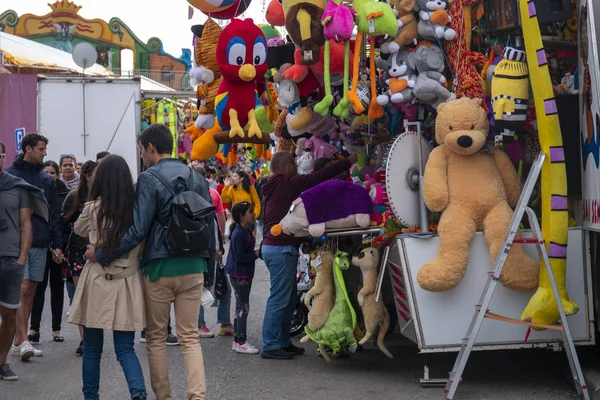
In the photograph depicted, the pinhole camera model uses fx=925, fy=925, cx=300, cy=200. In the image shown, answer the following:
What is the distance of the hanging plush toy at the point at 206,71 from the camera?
8.72 m

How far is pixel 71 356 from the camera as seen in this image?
870 centimetres

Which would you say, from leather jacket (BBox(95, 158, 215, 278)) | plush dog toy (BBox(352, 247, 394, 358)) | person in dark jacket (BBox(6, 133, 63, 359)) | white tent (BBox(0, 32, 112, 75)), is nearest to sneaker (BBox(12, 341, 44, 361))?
person in dark jacket (BBox(6, 133, 63, 359))

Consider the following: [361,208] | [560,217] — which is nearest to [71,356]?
[361,208]

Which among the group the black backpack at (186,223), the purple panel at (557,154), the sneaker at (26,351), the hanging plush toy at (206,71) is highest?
the hanging plush toy at (206,71)

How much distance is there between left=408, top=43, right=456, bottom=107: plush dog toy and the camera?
23.8ft

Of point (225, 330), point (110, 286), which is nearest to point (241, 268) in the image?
point (225, 330)

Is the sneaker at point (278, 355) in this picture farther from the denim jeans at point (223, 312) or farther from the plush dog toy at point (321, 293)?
the denim jeans at point (223, 312)

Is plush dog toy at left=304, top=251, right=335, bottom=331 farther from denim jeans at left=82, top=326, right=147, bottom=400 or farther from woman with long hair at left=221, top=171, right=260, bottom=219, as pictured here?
woman with long hair at left=221, top=171, right=260, bottom=219

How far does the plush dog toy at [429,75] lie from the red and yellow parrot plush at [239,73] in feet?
5.42

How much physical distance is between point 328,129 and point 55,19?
1736 inches

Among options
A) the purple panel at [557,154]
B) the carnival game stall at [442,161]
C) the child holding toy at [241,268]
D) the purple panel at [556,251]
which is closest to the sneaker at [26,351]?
the child holding toy at [241,268]

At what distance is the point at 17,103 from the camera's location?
68.3ft

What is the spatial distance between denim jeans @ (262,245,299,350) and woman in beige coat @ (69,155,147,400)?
260 cm

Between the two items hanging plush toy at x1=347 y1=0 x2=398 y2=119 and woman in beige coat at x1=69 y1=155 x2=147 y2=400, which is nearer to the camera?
woman in beige coat at x1=69 y1=155 x2=147 y2=400
